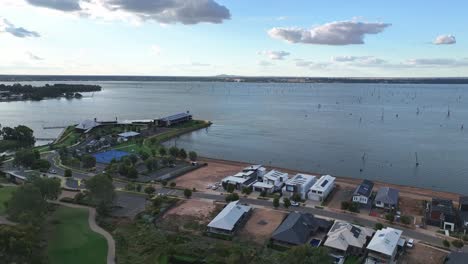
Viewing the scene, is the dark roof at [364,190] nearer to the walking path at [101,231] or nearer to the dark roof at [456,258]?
the dark roof at [456,258]

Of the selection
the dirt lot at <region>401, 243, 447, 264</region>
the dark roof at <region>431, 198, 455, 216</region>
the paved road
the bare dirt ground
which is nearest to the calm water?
the dark roof at <region>431, 198, 455, 216</region>

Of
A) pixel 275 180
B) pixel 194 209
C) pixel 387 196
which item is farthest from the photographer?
pixel 275 180

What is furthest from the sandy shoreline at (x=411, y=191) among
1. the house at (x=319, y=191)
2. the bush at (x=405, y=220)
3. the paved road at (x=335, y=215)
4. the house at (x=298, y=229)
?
the house at (x=298, y=229)

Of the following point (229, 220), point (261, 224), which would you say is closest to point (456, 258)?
point (261, 224)

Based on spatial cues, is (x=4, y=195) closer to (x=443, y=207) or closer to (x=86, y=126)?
(x=443, y=207)

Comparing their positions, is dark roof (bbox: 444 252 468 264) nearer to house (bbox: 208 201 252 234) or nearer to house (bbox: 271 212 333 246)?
house (bbox: 271 212 333 246)

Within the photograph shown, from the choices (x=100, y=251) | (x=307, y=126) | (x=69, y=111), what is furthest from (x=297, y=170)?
(x=69, y=111)
